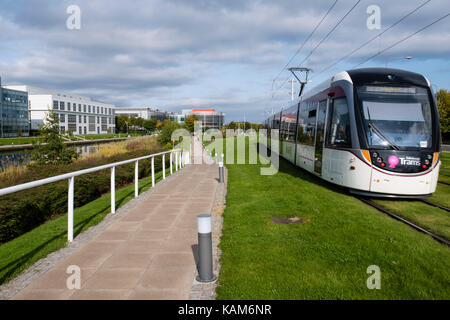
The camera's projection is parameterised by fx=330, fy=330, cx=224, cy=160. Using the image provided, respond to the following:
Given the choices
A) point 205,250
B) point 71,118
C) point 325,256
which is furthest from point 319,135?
point 71,118

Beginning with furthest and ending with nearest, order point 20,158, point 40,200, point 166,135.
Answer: point 166,135 < point 20,158 < point 40,200

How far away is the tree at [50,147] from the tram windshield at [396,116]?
1247cm

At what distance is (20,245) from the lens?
5281mm

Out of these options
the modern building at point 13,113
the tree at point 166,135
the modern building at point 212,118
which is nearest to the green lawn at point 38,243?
the tree at point 166,135

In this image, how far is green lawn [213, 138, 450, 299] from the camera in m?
3.54

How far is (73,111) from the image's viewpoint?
103 meters

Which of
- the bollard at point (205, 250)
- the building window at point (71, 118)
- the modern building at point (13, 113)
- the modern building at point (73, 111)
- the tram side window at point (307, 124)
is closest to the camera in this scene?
the bollard at point (205, 250)

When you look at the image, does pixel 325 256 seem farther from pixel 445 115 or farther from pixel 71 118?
pixel 71 118

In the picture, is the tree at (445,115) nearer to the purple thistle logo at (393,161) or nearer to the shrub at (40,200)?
the purple thistle logo at (393,161)

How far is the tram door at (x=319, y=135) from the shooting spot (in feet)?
35.3

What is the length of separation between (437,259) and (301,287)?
218cm

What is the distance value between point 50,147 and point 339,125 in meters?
12.3

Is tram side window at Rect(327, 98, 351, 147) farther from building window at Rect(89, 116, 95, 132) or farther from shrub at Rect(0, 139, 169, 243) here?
building window at Rect(89, 116, 95, 132)
